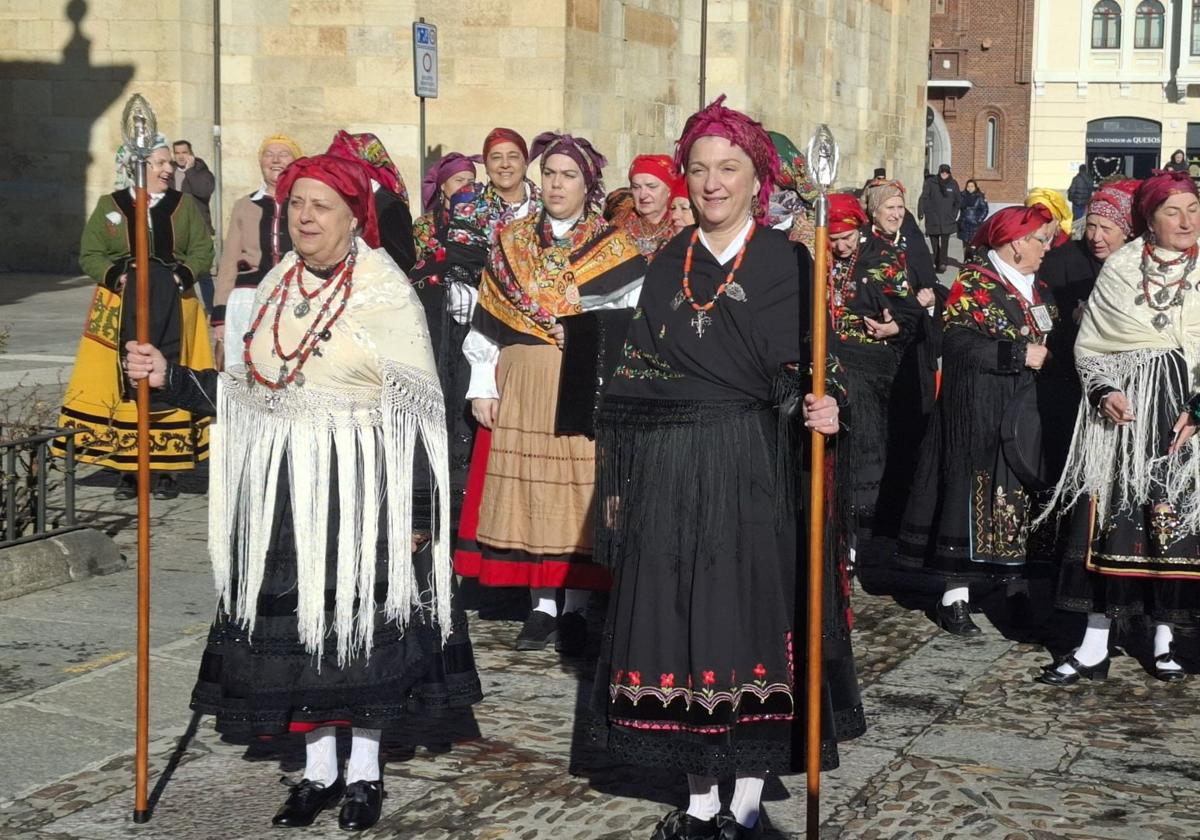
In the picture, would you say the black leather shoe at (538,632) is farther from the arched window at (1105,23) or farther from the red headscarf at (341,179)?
the arched window at (1105,23)

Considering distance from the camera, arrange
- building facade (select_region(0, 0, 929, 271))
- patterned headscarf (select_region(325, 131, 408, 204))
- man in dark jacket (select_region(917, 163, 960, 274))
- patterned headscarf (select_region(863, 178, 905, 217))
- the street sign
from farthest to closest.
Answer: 1. man in dark jacket (select_region(917, 163, 960, 274))
2. building facade (select_region(0, 0, 929, 271))
3. the street sign
4. patterned headscarf (select_region(863, 178, 905, 217))
5. patterned headscarf (select_region(325, 131, 408, 204))

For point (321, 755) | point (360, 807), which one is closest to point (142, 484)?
point (321, 755)

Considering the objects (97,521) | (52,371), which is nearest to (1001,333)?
(97,521)

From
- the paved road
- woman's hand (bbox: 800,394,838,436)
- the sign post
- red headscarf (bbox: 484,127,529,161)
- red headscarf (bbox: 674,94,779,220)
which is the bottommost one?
the paved road

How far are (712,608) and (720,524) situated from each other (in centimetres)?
22

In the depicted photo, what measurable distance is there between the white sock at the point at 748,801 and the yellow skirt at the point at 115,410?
5685 millimetres

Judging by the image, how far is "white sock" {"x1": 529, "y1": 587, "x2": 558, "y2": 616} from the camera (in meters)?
7.31

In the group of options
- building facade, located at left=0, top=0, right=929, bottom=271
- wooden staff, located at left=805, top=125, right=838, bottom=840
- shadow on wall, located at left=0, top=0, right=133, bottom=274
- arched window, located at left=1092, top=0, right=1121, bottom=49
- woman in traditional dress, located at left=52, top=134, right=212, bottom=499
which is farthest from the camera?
arched window, located at left=1092, top=0, right=1121, bottom=49

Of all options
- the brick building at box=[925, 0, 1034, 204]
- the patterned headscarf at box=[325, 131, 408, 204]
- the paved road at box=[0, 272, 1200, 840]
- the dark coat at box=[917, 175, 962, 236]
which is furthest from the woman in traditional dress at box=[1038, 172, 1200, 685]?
the brick building at box=[925, 0, 1034, 204]

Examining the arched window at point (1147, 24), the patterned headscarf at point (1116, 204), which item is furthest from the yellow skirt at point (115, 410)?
the arched window at point (1147, 24)

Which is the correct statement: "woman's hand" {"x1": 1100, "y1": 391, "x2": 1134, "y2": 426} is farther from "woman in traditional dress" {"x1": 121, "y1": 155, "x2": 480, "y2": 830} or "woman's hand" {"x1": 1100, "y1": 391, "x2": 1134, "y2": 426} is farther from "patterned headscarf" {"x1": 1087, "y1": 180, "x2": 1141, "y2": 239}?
"woman in traditional dress" {"x1": 121, "y1": 155, "x2": 480, "y2": 830}

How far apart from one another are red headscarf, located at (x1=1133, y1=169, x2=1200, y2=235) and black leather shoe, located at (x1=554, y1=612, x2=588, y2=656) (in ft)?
8.44

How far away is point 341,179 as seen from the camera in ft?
16.5

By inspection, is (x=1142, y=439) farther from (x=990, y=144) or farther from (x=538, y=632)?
(x=990, y=144)
